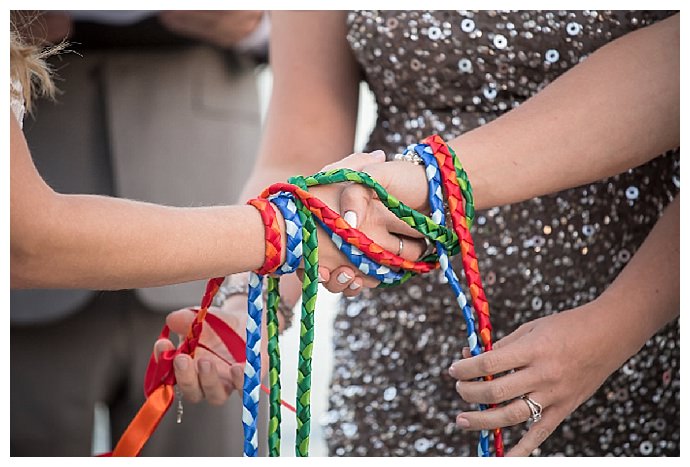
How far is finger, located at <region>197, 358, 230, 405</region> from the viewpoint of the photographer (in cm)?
118

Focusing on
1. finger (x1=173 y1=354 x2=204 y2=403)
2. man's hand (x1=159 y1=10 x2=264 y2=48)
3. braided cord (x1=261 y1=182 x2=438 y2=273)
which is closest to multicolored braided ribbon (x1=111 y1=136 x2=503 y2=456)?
braided cord (x1=261 y1=182 x2=438 y2=273)

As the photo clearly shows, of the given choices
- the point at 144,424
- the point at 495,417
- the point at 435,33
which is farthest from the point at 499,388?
the point at 435,33

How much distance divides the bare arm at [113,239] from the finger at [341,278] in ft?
0.36

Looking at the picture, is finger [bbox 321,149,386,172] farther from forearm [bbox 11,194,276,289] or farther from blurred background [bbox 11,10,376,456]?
blurred background [bbox 11,10,376,456]

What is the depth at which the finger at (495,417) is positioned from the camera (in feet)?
3.40

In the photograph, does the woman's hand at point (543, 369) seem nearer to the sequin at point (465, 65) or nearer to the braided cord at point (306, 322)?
the braided cord at point (306, 322)

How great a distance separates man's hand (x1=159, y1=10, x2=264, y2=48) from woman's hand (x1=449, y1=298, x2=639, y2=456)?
110 cm

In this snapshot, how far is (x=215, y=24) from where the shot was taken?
2006 mm

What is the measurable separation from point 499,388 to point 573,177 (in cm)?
27

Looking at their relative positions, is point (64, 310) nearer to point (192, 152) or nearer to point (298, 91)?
point (192, 152)

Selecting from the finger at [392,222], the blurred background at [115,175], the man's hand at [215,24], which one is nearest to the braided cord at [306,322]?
the finger at [392,222]

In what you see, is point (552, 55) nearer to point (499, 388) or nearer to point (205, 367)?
point (499, 388)

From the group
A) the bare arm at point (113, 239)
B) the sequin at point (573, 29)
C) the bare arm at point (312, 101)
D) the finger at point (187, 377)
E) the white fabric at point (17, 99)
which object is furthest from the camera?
the bare arm at point (312, 101)

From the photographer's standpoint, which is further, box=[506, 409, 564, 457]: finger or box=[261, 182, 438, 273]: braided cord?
box=[506, 409, 564, 457]: finger
